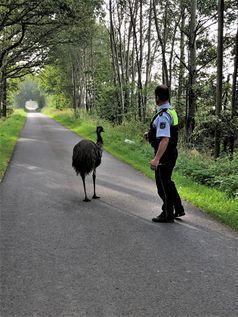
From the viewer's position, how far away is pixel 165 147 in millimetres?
7160

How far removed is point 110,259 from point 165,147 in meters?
2.41

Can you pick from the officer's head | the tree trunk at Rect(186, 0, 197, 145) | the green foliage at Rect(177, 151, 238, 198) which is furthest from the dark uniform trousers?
the tree trunk at Rect(186, 0, 197, 145)

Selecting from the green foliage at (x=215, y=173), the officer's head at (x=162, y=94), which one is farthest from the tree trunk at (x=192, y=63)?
the officer's head at (x=162, y=94)

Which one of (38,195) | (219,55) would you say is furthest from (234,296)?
(219,55)

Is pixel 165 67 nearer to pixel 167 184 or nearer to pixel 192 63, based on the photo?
pixel 192 63

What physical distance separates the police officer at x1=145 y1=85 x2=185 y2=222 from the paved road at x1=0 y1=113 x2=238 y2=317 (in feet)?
1.02

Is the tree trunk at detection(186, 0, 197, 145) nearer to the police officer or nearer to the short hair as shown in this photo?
the police officer

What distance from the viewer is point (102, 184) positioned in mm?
11320

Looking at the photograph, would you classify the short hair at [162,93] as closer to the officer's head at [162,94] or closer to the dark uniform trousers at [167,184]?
the officer's head at [162,94]

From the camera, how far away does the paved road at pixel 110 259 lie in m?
4.27

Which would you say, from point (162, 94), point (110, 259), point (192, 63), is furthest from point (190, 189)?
point (192, 63)

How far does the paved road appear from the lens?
4.27 m

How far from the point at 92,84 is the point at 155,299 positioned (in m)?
44.5

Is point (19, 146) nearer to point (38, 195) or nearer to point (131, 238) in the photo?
point (38, 195)
